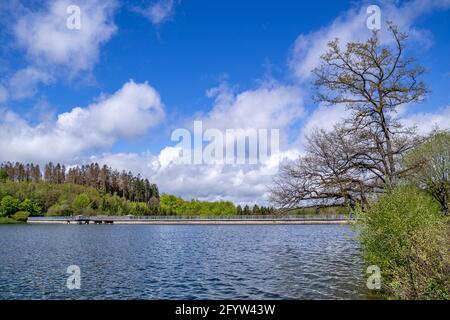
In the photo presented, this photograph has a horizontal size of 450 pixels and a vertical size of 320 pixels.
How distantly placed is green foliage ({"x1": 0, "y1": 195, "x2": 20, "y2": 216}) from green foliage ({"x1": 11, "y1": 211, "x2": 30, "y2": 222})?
124 inches

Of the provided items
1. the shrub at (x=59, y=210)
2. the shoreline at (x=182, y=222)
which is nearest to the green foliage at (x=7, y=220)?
the shoreline at (x=182, y=222)

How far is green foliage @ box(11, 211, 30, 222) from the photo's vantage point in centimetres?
17862

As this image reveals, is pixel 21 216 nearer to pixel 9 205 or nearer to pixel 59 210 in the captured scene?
pixel 9 205

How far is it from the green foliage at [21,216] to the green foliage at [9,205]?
3.14 meters

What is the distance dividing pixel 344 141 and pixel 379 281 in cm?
758

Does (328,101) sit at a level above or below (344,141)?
above

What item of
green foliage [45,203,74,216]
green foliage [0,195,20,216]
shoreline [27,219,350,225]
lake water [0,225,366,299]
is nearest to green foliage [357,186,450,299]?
lake water [0,225,366,299]

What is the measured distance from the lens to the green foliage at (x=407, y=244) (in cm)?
1141

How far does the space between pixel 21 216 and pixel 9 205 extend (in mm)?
8499

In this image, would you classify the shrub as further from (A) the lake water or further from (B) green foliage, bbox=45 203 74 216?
(A) the lake water

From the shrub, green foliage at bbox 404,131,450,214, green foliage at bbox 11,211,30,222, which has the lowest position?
green foliage at bbox 11,211,30,222
